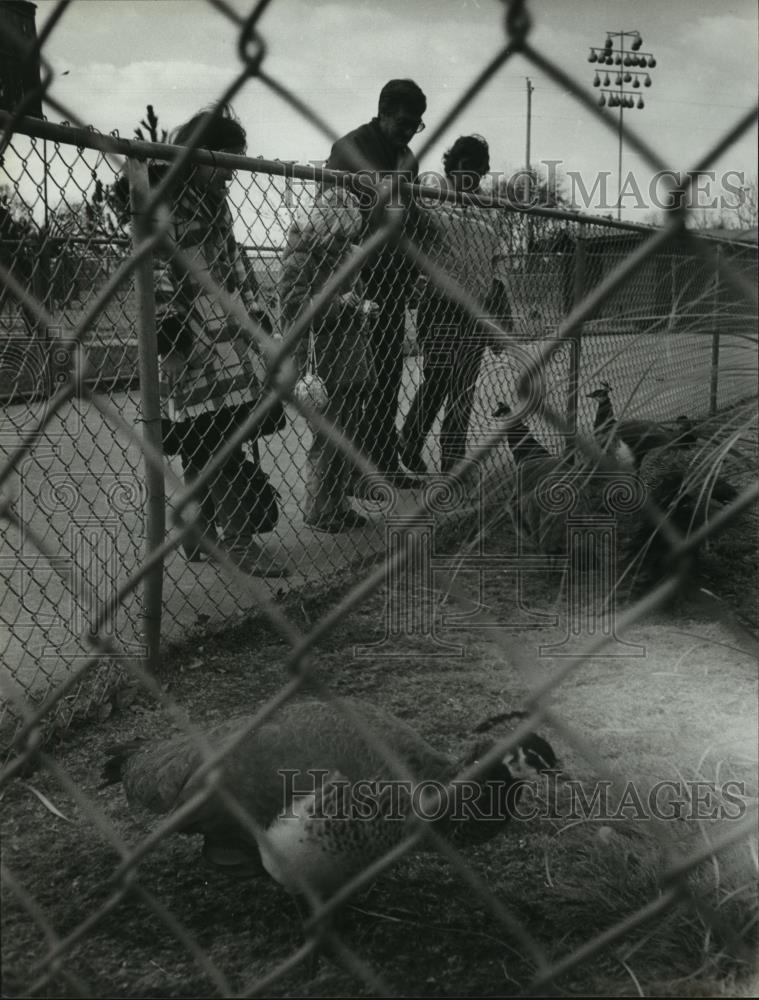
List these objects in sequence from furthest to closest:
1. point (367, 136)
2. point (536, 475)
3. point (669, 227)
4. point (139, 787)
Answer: point (367, 136), point (536, 475), point (139, 787), point (669, 227)

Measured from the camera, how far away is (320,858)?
1.66 meters

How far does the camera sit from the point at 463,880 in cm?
188

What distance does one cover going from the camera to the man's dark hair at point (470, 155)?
4.83 metres

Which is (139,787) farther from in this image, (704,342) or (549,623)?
(704,342)

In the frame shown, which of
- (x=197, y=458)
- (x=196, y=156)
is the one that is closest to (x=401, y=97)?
(x=197, y=458)

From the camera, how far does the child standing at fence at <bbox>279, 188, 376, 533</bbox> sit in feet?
8.92

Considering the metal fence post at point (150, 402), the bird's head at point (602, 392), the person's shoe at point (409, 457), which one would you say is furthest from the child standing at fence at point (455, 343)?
the metal fence post at point (150, 402)

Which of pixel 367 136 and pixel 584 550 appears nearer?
pixel 584 550

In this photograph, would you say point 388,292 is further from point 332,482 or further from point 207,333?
point 207,333

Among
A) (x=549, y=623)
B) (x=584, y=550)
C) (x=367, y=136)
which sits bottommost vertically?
(x=549, y=623)

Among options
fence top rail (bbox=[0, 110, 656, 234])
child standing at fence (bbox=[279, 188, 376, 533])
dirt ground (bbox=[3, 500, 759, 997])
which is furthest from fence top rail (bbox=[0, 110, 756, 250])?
dirt ground (bbox=[3, 500, 759, 997])

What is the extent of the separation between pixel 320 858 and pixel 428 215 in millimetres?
2432

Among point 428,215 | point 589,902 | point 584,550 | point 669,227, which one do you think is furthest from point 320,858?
point 428,215

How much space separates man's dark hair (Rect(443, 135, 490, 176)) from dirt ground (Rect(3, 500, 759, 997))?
2.81 meters
